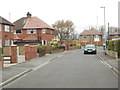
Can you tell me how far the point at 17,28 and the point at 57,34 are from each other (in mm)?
22062

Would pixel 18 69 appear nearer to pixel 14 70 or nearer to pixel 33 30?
pixel 14 70

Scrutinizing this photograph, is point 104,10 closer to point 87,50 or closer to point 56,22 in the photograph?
Result: point 87,50

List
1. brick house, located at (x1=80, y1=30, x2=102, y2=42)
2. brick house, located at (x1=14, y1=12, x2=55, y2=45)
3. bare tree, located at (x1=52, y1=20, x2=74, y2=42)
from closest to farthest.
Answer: brick house, located at (x1=14, y1=12, x2=55, y2=45)
bare tree, located at (x1=52, y1=20, x2=74, y2=42)
brick house, located at (x1=80, y1=30, x2=102, y2=42)

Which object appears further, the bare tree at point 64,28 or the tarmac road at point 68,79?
the bare tree at point 64,28

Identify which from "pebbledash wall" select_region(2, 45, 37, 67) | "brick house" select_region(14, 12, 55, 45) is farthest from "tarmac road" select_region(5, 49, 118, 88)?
"brick house" select_region(14, 12, 55, 45)

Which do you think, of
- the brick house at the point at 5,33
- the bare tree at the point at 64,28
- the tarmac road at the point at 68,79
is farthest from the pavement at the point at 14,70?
the bare tree at the point at 64,28

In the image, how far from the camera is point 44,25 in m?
58.7

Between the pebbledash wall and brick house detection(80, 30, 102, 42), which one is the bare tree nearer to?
brick house detection(80, 30, 102, 42)

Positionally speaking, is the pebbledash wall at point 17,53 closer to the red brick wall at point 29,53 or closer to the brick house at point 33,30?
the red brick wall at point 29,53

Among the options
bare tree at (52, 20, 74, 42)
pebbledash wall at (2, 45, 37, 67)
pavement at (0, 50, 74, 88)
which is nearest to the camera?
pavement at (0, 50, 74, 88)

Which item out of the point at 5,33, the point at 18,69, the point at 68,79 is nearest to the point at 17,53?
the point at 18,69

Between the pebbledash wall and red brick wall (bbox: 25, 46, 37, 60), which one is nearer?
the pebbledash wall

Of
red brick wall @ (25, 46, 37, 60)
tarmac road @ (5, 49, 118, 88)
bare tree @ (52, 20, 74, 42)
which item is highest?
bare tree @ (52, 20, 74, 42)

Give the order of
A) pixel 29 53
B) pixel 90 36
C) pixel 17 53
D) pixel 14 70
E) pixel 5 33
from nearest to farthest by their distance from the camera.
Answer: pixel 14 70 < pixel 17 53 < pixel 29 53 < pixel 5 33 < pixel 90 36
